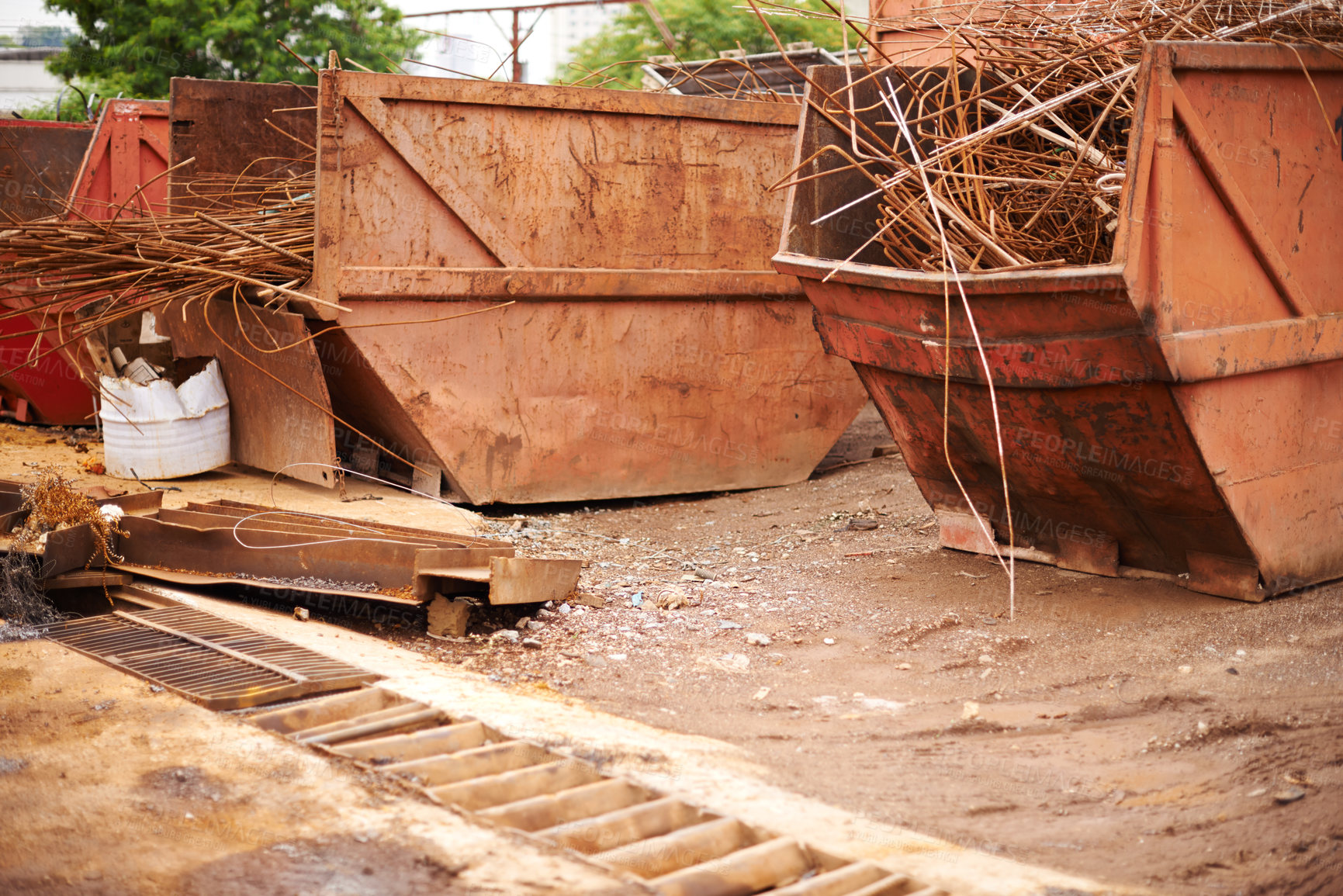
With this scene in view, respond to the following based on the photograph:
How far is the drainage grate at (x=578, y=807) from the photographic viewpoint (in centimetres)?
240

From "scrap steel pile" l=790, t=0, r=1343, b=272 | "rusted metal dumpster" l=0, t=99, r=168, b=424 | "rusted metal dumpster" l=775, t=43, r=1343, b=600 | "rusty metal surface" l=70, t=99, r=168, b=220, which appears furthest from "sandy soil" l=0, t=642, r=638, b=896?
"rusty metal surface" l=70, t=99, r=168, b=220

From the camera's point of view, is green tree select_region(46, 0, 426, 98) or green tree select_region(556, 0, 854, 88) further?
green tree select_region(556, 0, 854, 88)

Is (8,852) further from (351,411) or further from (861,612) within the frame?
(351,411)

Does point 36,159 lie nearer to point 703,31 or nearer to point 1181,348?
point 1181,348

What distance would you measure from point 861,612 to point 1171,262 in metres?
1.77

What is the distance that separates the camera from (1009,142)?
473 cm

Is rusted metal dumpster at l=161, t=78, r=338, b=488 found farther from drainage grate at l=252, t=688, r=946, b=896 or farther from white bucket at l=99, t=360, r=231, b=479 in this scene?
drainage grate at l=252, t=688, r=946, b=896

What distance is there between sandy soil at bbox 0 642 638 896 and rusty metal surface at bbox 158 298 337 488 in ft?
8.89

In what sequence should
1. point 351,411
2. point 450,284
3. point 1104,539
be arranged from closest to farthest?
point 1104,539 < point 450,284 < point 351,411

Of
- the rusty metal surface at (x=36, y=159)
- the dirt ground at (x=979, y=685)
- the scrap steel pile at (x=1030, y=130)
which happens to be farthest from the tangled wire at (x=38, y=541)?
the rusty metal surface at (x=36, y=159)

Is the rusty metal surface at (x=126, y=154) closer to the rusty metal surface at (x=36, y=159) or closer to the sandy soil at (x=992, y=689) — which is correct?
the rusty metal surface at (x=36, y=159)

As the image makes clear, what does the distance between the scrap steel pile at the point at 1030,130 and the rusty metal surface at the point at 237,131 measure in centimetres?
366

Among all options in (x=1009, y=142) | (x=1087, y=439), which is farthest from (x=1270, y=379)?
(x=1009, y=142)

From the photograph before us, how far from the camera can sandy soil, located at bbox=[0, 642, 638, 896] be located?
90.3 inches
